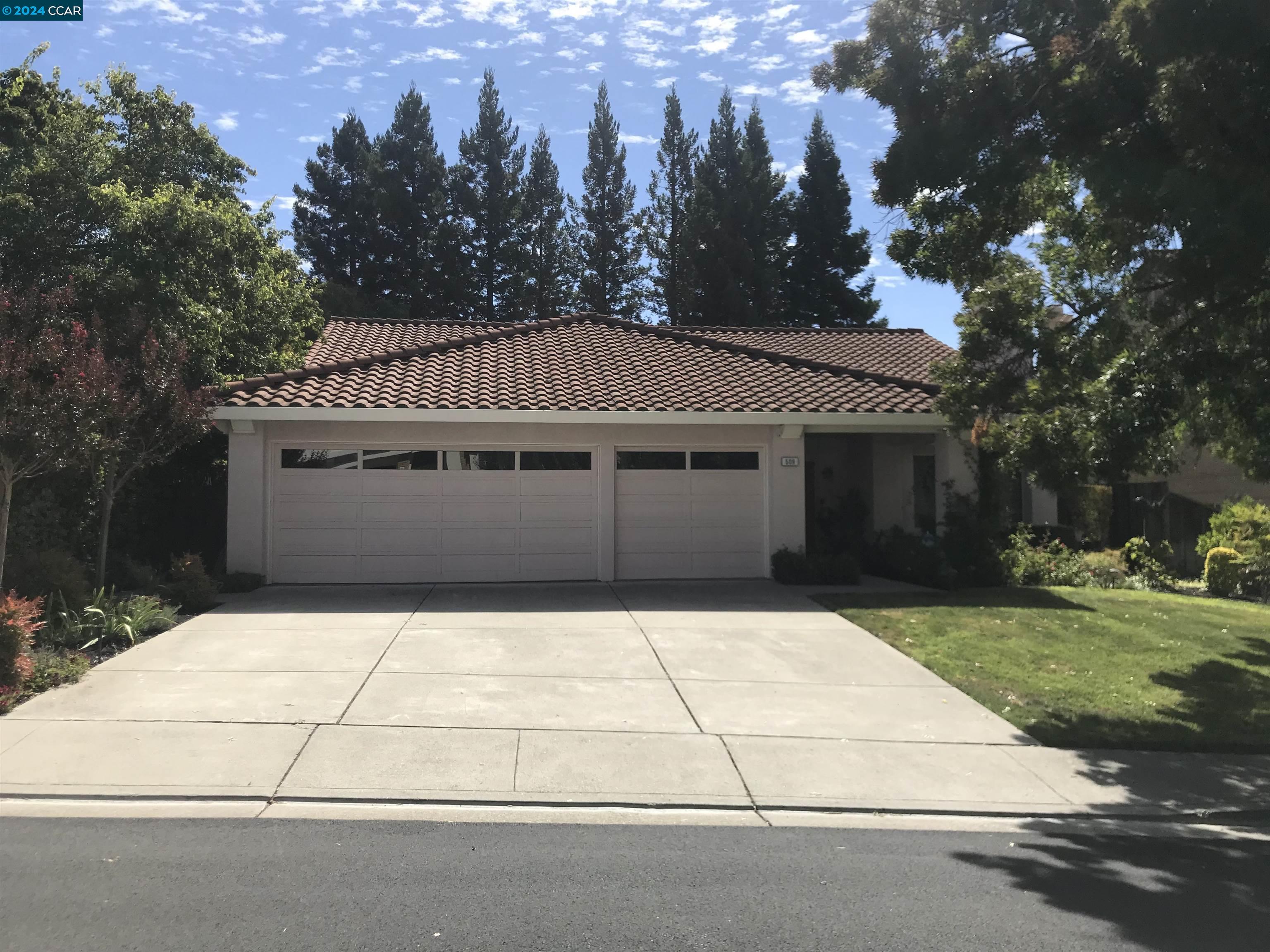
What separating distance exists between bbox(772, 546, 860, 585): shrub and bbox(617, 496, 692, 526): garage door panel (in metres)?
1.76

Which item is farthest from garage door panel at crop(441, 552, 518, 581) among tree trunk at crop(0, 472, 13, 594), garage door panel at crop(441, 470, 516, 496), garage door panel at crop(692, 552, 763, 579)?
tree trunk at crop(0, 472, 13, 594)

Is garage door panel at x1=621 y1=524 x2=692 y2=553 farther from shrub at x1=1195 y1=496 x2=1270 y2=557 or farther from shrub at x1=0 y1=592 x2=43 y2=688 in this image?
shrub at x1=1195 y1=496 x2=1270 y2=557

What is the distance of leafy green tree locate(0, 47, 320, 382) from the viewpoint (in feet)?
45.1

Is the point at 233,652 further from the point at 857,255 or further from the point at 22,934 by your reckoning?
the point at 857,255

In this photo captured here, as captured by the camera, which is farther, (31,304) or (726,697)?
(31,304)

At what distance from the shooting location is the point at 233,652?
9758mm

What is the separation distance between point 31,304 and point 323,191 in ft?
→ 100

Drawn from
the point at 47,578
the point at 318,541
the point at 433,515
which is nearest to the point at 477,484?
the point at 433,515

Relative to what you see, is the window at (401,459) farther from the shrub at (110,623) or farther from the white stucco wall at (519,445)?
the shrub at (110,623)

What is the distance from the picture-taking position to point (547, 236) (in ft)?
133

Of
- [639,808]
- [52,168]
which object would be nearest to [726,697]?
[639,808]

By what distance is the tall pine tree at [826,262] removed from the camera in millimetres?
39031

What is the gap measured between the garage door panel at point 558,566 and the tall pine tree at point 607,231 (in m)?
A: 26.3

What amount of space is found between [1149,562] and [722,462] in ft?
27.6
